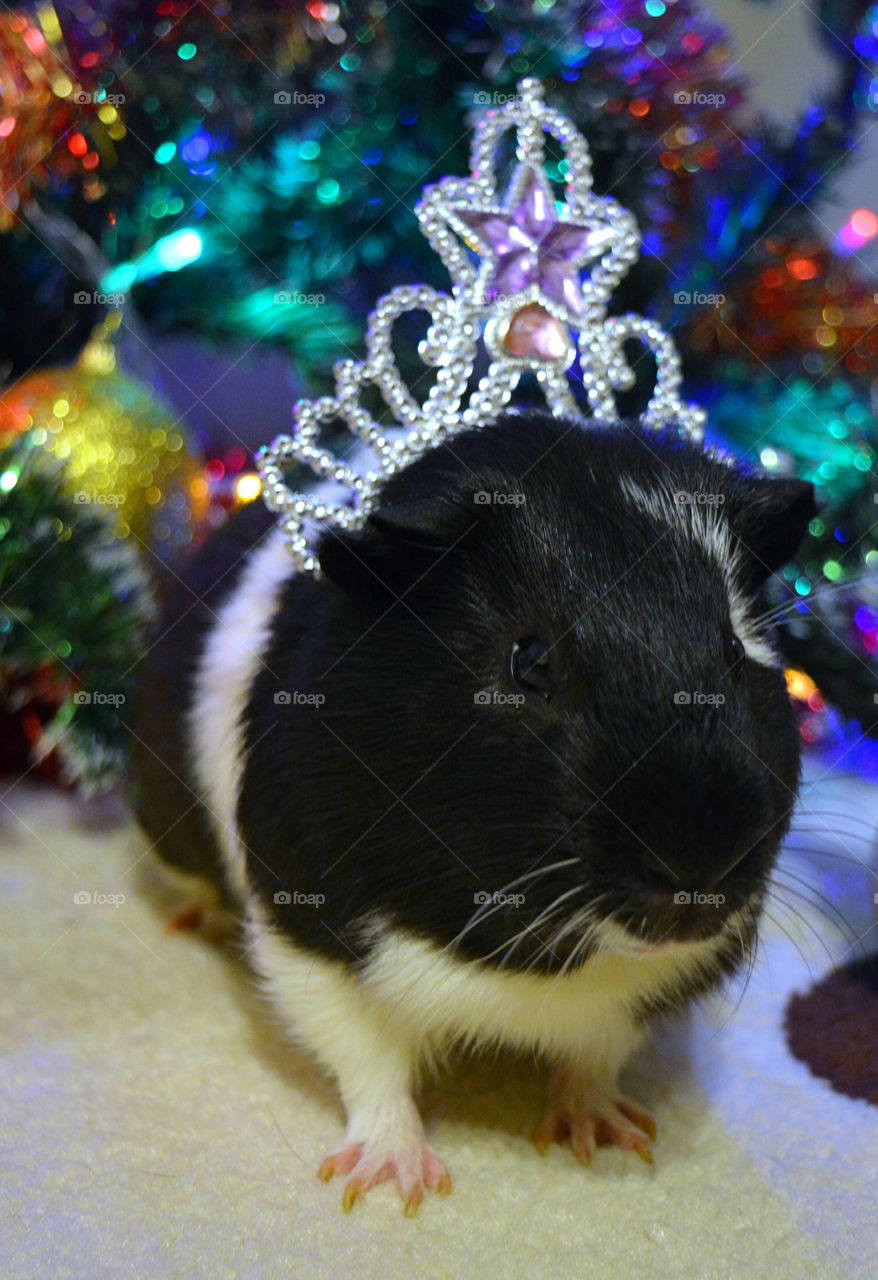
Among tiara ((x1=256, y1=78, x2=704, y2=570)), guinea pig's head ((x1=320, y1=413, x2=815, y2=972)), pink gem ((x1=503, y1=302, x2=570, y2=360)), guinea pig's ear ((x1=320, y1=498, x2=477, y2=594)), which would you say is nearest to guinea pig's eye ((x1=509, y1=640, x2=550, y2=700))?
guinea pig's head ((x1=320, y1=413, x2=815, y2=972))

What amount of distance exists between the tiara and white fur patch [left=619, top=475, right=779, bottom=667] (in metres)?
0.19

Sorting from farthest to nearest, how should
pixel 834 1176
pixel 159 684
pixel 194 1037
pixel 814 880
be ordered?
1. pixel 814 880
2. pixel 159 684
3. pixel 194 1037
4. pixel 834 1176

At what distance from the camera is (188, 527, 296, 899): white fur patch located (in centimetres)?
125

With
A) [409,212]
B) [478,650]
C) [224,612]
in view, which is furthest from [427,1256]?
[409,212]

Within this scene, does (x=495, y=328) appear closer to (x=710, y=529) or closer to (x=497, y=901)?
(x=710, y=529)

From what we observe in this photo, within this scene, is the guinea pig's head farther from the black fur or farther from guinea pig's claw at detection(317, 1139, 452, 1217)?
guinea pig's claw at detection(317, 1139, 452, 1217)

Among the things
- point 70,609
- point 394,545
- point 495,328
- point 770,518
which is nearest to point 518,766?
point 394,545

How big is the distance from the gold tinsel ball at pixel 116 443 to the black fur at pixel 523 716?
0.71 metres

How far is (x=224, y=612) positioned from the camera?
1.39 m

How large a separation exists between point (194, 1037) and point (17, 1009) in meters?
0.22

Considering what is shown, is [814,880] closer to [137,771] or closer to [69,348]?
[137,771]

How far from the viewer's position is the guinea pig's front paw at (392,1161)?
1078 mm

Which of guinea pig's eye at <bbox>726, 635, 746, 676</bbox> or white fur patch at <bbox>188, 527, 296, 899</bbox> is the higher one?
guinea pig's eye at <bbox>726, 635, 746, 676</bbox>

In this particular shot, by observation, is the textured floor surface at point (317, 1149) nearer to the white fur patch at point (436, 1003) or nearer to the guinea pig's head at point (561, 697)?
the white fur patch at point (436, 1003)
